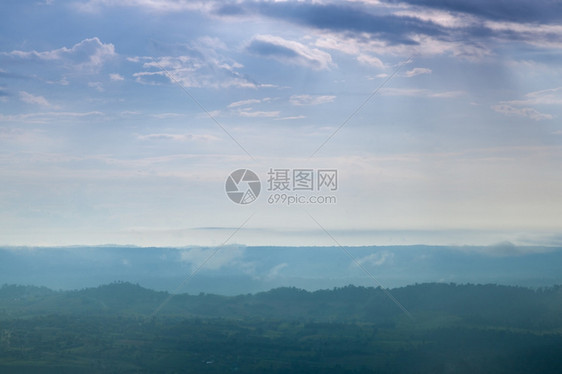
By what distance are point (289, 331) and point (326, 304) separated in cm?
2306

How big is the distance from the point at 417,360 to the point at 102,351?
56.1 m

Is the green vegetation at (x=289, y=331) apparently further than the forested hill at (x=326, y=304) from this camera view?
No

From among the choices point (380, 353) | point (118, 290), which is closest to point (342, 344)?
point (380, 353)

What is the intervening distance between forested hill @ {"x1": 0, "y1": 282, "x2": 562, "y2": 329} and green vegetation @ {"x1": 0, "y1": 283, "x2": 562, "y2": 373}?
0.95 ft

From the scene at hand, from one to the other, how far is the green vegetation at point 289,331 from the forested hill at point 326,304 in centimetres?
29

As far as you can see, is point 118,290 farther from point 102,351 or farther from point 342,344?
point 342,344

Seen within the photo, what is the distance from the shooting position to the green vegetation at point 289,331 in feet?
374

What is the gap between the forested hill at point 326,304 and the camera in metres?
135

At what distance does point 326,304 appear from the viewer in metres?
163

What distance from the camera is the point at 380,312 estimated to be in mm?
156000

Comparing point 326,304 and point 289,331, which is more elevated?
point 326,304

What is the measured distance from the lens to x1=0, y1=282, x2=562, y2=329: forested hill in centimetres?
13525

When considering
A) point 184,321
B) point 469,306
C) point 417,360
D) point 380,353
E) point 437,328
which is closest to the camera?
point 417,360

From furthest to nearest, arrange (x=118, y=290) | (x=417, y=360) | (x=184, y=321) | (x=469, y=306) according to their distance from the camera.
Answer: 1. (x=118, y=290)
2. (x=184, y=321)
3. (x=469, y=306)
4. (x=417, y=360)
